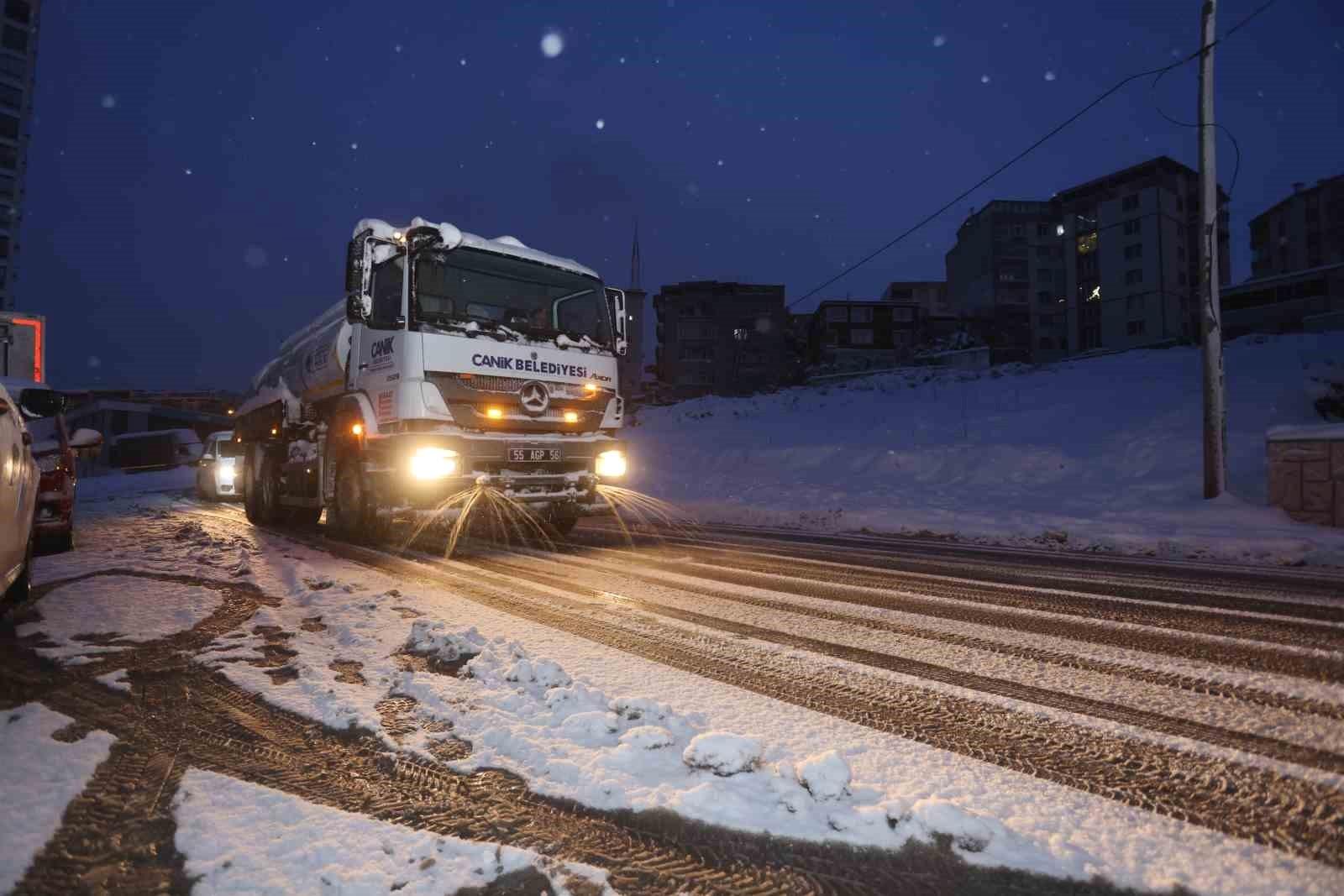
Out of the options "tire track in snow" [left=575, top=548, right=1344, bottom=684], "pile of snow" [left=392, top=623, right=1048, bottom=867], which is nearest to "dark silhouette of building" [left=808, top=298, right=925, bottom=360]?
"tire track in snow" [left=575, top=548, right=1344, bottom=684]

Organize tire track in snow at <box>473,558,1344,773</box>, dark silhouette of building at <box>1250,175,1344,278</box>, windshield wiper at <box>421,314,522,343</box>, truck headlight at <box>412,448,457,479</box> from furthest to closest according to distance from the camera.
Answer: dark silhouette of building at <box>1250,175,1344,278</box> → windshield wiper at <box>421,314,522,343</box> → truck headlight at <box>412,448,457,479</box> → tire track in snow at <box>473,558,1344,773</box>

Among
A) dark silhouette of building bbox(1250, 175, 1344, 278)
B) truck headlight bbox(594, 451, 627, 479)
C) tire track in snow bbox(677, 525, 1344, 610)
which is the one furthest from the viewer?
dark silhouette of building bbox(1250, 175, 1344, 278)

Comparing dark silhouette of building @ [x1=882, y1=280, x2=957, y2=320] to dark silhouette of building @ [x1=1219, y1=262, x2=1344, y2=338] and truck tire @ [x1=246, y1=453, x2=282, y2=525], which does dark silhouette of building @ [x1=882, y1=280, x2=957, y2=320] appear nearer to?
dark silhouette of building @ [x1=1219, y1=262, x2=1344, y2=338]

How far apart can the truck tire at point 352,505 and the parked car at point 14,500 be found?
9.72ft

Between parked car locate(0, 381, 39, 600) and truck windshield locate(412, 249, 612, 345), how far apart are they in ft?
10.8

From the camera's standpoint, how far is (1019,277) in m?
61.4

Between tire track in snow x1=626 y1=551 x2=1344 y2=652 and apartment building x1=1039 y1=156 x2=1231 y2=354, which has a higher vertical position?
apartment building x1=1039 y1=156 x2=1231 y2=354

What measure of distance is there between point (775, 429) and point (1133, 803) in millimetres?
19067

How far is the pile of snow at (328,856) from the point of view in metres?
1.54

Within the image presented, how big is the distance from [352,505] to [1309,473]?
38.7 feet

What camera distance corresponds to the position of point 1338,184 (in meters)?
56.2

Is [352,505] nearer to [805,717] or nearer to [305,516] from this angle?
[305,516]

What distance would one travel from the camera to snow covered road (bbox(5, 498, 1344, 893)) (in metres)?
1.70

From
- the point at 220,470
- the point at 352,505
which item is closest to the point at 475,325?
the point at 352,505
